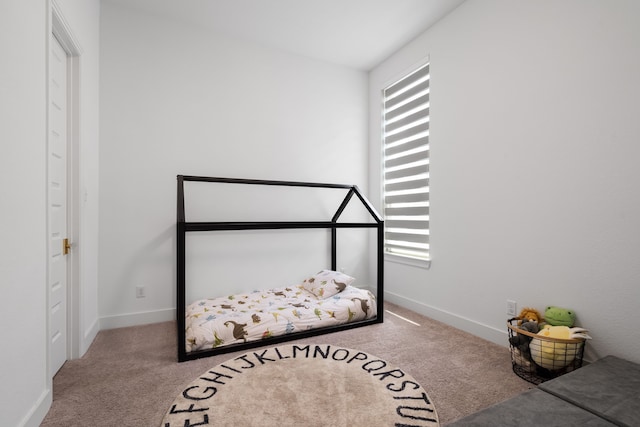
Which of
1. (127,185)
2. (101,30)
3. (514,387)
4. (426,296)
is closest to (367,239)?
(426,296)

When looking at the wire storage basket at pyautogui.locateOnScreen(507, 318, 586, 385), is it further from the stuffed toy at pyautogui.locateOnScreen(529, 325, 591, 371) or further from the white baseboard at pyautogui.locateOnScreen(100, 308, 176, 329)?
the white baseboard at pyautogui.locateOnScreen(100, 308, 176, 329)

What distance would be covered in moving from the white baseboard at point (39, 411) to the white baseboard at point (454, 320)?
8.26 feet

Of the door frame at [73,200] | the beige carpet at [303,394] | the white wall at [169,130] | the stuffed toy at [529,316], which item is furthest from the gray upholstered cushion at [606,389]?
the door frame at [73,200]

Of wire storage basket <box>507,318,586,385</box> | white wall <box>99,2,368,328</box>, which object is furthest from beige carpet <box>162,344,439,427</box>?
white wall <box>99,2,368,328</box>

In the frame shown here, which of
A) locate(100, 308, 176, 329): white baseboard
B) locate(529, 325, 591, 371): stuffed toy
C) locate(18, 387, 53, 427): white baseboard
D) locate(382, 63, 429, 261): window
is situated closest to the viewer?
locate(18, 387, 53, 427): white baseboard

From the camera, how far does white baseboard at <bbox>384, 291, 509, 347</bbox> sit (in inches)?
85.0

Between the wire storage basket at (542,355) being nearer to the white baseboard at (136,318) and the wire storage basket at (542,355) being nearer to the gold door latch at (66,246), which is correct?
the white baseboard at (136,318)

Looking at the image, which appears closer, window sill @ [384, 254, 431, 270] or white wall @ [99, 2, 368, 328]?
white wall @ [99, 2, 368, 328]

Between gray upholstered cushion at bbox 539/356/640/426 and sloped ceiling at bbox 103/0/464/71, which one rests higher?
sloped ceiling at bbox 103/0/464/71

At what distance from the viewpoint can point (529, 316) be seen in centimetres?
190

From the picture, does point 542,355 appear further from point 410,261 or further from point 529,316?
point 410,261

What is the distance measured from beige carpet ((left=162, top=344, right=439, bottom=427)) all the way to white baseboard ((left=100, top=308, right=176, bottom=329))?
1085 millimetres

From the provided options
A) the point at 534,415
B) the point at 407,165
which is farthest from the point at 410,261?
the point at 534,415

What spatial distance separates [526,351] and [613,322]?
44cm
